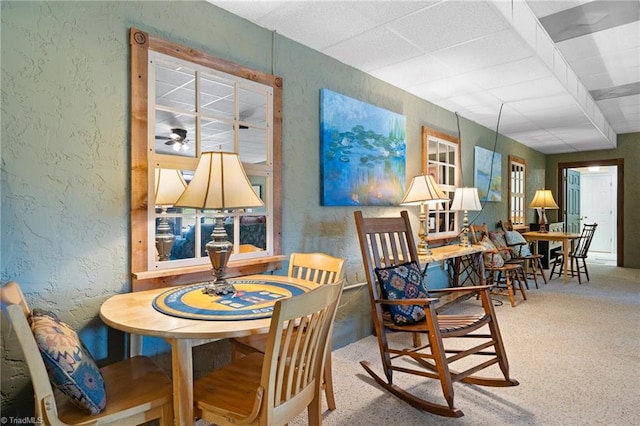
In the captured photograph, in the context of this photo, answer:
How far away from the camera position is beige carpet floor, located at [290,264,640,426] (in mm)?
2020

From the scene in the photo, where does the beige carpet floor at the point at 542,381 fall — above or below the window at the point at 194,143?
below

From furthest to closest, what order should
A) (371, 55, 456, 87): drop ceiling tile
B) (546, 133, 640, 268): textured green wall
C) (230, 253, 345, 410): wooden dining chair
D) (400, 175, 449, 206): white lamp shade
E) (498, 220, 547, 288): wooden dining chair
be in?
1. (546, 133, 640, 268): textured green wall
2. (498, 220, 547, 288): wooden dining chair
3. (400, 175, 449, 206): white lamp shade
4. (371, 55, 456, 87): drop ceiling tile
5. (230, 253, 345, 410): wooden dining chair

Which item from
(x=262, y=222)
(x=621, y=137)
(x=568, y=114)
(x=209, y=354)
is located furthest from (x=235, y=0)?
(x=621, y=137)

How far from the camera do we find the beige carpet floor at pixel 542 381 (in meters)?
2.02

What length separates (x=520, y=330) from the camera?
3.45 m

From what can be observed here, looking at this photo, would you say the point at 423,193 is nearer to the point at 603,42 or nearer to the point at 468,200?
the point at 468,200

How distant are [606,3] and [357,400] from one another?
3.22m

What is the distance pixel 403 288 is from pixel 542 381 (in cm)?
108

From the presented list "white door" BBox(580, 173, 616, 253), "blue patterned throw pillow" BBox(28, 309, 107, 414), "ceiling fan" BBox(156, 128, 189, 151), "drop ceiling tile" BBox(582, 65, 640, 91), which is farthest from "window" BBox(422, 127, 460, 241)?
"white door" BBox(580, 173, 616, 253)

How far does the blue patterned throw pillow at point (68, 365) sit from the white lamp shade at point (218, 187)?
681mm

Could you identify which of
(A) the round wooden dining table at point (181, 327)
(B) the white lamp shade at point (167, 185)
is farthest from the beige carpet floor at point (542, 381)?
(B) the white lamp shade at point (167, 185)

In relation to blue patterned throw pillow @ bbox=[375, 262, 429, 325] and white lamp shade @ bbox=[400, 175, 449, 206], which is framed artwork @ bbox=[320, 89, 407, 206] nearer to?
white lamp shade @ bbox=[400, 175, 449, 206]

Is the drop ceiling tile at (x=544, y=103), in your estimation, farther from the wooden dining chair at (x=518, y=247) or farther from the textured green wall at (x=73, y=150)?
the textured green wall at (x=73, y=150)

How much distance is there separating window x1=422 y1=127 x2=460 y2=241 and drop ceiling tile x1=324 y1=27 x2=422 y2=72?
1250 millimetres
